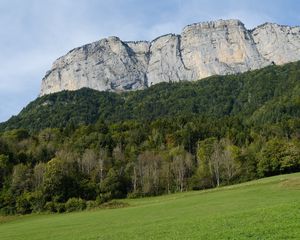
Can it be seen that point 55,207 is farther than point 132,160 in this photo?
No

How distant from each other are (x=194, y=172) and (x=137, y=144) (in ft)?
105

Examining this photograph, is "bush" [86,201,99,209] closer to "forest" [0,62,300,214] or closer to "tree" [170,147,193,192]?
"forest" [0,62,300,214]

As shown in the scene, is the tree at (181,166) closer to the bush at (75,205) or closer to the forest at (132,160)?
the forest at (132,160)

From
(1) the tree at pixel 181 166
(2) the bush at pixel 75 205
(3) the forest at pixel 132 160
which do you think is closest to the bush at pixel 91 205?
(3) the forest at pixel 132 160

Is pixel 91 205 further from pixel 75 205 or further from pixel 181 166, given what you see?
pixel 181 166

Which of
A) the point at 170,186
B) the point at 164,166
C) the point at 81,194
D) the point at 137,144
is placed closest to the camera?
the point at 81,194

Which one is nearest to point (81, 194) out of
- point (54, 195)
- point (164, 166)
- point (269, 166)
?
point (54, 195)

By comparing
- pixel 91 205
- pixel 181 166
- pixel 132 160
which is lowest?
pixel 91 205

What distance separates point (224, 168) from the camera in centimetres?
11706

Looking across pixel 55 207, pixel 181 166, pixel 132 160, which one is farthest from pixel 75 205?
pixel 132 160

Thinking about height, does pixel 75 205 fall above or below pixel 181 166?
below

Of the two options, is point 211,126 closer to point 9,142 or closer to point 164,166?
point 164,166

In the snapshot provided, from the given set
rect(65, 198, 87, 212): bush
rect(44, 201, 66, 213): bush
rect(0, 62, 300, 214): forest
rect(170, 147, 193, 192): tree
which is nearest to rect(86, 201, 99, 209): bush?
rect(0, 62, 300, 214): forest

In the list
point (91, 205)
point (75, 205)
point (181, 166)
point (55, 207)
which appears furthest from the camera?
point (181, 166)
